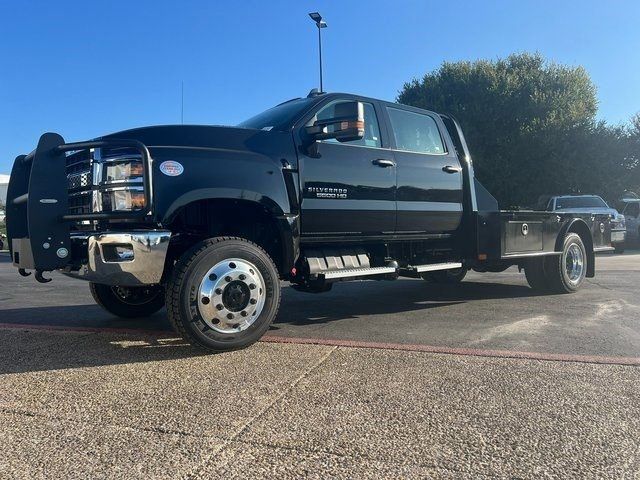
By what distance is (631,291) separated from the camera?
26.3 ft

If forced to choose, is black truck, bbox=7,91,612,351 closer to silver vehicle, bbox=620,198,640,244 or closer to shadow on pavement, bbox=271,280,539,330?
shadow on pavement, bbox=271,280,539,330

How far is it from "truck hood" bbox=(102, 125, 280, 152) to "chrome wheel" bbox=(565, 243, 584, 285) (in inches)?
207

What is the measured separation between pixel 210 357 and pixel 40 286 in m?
6.52

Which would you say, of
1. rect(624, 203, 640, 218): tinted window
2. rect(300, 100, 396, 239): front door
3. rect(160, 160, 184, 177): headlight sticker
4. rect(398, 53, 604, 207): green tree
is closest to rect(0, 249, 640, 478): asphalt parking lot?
rect(300, 100, 396, 239): front door

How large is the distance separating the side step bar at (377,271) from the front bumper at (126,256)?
1.54 meters

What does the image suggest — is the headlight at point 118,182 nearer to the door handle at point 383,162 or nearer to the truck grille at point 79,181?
the truck grille at point 79,181

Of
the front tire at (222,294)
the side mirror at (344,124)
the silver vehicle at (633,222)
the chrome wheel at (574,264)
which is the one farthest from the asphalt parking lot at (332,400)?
the silver vehicle at (633,222)

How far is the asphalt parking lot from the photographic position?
2541mm

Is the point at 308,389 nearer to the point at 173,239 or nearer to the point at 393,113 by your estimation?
the point at 173,239

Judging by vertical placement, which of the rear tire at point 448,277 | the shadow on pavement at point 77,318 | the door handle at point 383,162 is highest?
the door handle at point 383,162

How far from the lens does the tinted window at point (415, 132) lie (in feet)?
19.7

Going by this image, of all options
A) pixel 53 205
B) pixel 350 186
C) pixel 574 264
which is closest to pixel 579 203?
pixel 574 264

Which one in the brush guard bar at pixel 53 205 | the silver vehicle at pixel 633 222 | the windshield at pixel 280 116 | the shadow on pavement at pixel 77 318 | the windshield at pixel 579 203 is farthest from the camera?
the silver vehicle at pixel 633 222

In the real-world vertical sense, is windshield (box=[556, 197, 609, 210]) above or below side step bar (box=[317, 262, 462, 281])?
above
